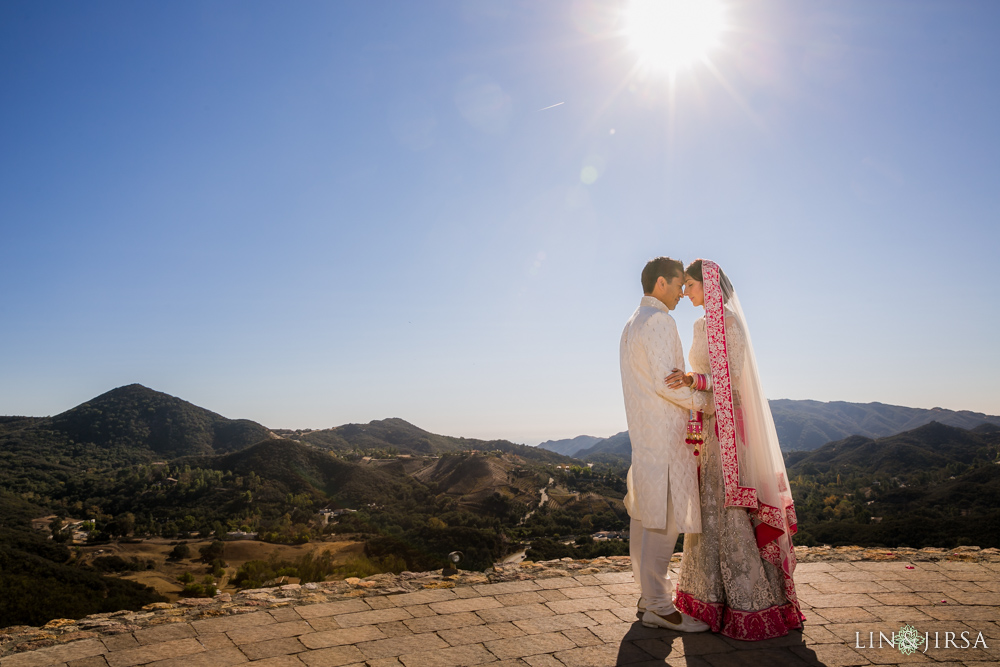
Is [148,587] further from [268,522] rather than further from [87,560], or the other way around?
[268,522]

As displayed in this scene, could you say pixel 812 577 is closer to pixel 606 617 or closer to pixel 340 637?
pixel 606 617

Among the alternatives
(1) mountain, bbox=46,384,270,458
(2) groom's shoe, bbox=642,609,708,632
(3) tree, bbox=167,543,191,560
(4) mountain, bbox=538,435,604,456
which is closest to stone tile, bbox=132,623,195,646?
(2) groom's shoe, bbox=642,609,708,632

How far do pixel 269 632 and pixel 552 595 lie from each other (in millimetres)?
1870

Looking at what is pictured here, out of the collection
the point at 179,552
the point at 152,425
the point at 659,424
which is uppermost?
the point at 152,425

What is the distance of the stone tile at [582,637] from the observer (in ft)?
9.21

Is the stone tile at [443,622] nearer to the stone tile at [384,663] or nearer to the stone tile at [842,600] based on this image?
the stone tile at [384,663]

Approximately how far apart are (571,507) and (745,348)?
41.5 metres

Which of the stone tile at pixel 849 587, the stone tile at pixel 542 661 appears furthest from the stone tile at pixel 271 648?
the stone tile at pixel 849 587

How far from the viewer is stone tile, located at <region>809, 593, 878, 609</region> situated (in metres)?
3.47

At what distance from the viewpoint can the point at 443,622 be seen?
3.13 metres

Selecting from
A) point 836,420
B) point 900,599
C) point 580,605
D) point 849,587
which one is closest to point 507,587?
point 580,605

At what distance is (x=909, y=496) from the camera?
1216 inches

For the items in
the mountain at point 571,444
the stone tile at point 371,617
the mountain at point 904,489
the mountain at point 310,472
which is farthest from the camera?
the mountain at point 571,444

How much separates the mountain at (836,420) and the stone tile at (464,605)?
7715cm
